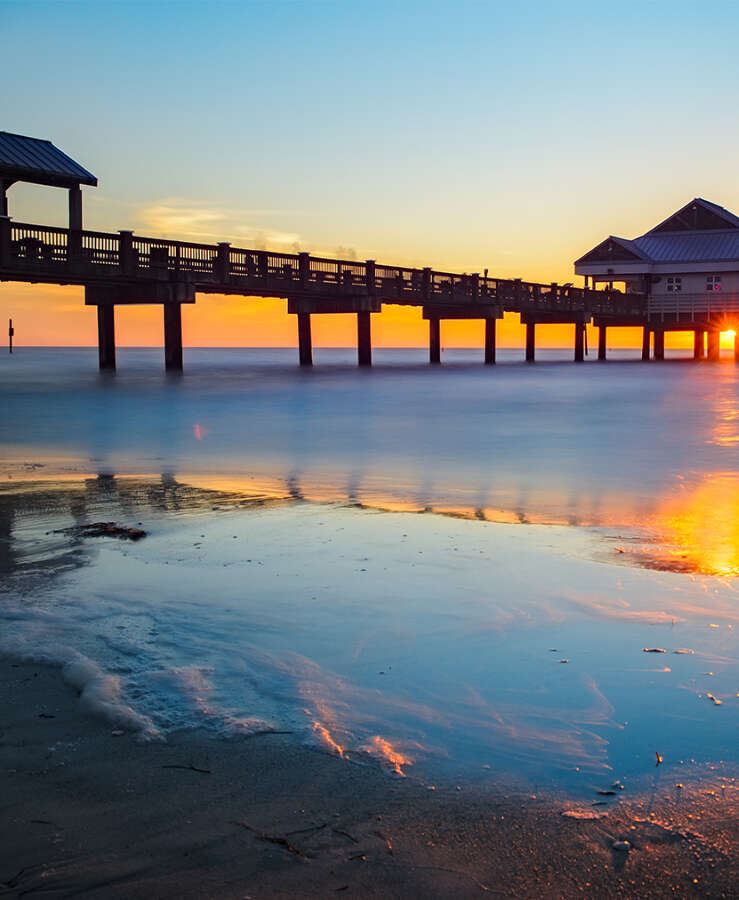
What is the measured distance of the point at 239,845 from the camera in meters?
2.98

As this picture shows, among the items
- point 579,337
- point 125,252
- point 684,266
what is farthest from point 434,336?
point 125,252

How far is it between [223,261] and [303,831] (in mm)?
33124

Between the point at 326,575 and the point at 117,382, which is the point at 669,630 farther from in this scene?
the point at 117,382

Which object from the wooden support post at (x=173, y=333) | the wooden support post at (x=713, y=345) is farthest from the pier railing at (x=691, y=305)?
the wooden support post at (x=173, y=333)

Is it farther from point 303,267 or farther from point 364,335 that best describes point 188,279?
point 364,335

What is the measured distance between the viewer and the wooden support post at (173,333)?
36.5 m

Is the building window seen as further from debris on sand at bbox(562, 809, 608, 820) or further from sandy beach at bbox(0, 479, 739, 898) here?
debris on sand at bbox(562, 809, 608, 820)

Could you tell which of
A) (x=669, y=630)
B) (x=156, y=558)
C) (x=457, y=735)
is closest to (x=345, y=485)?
(x=156, y=558)

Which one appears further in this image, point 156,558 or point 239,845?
point 156,558

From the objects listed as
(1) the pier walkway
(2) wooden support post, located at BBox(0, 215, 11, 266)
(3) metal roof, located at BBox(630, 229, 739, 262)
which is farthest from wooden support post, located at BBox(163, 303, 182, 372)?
(3) metal roof, located at BBox(630, 229, 739, 262)

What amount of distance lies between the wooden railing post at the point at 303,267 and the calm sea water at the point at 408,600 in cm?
2490

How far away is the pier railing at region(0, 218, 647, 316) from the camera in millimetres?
28344

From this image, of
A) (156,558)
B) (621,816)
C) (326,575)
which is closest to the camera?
(621,816)

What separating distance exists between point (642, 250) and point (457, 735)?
6647 centimetres
